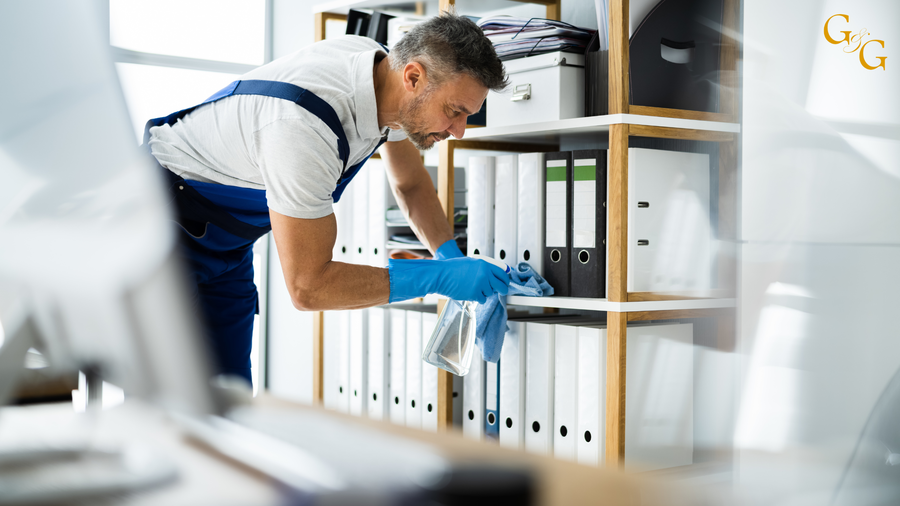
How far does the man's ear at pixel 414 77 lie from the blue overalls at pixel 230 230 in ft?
0.50

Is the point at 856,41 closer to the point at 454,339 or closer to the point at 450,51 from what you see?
the point at 450,51

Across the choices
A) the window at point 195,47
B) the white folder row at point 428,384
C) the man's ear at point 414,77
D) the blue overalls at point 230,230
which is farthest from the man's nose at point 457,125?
the window at point 195,47

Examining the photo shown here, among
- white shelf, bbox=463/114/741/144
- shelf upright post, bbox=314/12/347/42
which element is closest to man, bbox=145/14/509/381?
white shelf, bbox=463/114/741/144

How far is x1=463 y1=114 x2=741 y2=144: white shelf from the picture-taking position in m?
1.44

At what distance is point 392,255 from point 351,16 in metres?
0.70

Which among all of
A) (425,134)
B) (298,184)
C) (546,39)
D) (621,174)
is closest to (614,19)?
(546,39)

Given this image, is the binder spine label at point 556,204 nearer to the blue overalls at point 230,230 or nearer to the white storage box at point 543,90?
the white storage box at point 543,90

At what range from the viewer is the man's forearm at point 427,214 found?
1.62 metres

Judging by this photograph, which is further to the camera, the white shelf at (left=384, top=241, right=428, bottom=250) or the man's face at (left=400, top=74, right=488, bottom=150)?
the white shelf at (left=384, top=241, right=428, bottom=250)

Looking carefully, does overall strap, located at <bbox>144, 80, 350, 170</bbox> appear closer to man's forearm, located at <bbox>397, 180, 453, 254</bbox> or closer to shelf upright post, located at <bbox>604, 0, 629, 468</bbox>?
man's forearm, located at <bbox>397, 180, 453, 254</bbox>

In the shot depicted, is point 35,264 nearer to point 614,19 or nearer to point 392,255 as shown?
point 614,19

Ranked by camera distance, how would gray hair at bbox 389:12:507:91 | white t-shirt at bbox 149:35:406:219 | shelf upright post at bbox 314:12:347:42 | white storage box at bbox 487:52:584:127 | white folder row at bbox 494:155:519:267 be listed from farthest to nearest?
1. shelf upright post at bbox 314:12:347:42
2. white folder row at bbox 494:155:519:267
3. white storage box at bbox 487:52:584:127
4. gray hair at bbox 389:12:507:91
5. white t-shirt at bbox 149:35:406:219

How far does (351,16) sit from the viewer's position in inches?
81.4

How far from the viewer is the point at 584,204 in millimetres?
1516
